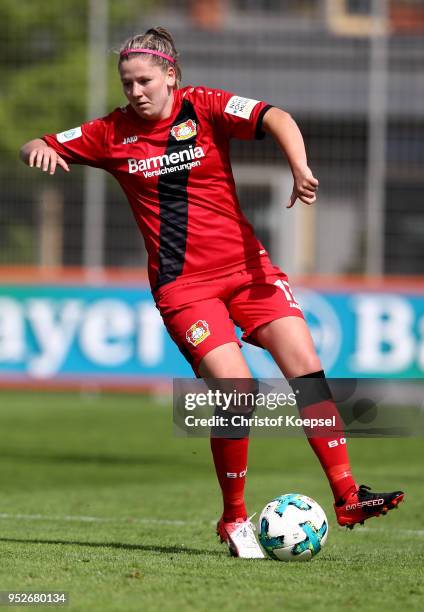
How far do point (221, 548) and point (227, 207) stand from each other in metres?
1.58

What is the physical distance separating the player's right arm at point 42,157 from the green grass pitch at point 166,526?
58.7 inches

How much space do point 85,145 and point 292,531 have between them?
6.57ft

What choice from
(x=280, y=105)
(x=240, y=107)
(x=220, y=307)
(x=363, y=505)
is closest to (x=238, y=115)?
(x=240, y=107)

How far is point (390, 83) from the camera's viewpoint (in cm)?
1747

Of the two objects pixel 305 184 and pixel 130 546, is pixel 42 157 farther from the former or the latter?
pixel 130 546

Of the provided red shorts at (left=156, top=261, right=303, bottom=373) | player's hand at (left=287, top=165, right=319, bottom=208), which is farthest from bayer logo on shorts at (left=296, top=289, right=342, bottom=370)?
player's hand at (left=287, top=165, right=319, bottom=208)

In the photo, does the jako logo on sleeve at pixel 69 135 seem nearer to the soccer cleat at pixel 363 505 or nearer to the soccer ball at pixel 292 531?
the soccer ball at pixel 292 531

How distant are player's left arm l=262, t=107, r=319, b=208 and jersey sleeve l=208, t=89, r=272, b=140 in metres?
0.04

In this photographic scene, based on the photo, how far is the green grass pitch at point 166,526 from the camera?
186 inches

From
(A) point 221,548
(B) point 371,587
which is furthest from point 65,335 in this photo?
(B) point 371,587

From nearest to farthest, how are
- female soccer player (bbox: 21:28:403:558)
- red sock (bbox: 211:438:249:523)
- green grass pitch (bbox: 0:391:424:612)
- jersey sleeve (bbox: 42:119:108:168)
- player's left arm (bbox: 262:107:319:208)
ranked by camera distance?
1. green grass pitch (bbox: 0:391:424:612)
2. player's left arm (bbox: 262:107:319:208)
3. female soccer player (bbox: 21:28:403:558)
4. red sock (bbox: 211:438:249:523)
5. jersey sleeve (bbox: 42:119:108:168)

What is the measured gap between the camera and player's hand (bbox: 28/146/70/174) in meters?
5.96

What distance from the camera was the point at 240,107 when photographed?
19.2ft

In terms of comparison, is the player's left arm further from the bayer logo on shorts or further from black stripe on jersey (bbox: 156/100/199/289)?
→ the bayer logo on shorts
